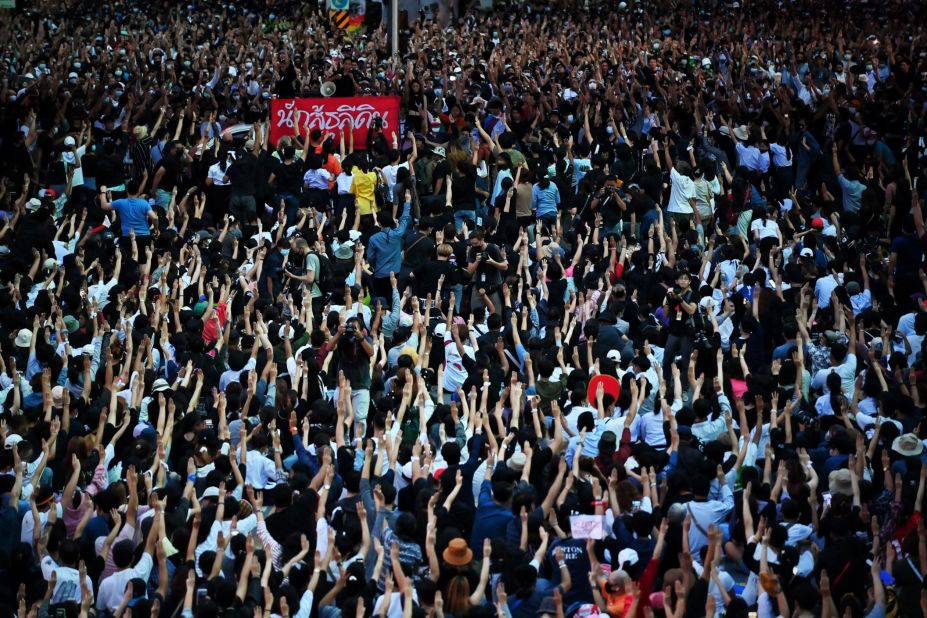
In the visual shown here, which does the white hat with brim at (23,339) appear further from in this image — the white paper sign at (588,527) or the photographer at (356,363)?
the white paper sign at (588,527)

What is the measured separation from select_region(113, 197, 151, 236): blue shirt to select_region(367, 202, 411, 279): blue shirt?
9.52 ft

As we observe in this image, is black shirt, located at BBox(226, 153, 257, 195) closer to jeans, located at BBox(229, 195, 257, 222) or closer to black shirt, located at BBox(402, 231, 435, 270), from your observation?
jeans, located at BBox(229, 195, 257, 222)

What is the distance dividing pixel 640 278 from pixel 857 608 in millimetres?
6671

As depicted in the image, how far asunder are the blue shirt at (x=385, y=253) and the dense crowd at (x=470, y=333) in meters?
0.03

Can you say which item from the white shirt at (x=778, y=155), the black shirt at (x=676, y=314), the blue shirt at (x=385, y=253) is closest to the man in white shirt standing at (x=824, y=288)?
the black shirt at (x=676, y=314)

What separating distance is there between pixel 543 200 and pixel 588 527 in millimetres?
8153

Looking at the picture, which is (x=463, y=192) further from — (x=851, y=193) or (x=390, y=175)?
(x=851, y=193)

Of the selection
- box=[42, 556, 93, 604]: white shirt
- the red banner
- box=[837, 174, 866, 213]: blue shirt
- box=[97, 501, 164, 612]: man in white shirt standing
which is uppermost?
the red banner

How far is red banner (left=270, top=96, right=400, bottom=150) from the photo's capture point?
18.6 meters

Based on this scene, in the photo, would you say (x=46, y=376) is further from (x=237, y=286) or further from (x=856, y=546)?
(x=856, y=546)

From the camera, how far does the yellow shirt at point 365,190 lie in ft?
55.9

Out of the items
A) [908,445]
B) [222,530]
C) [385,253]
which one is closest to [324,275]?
[385,253]

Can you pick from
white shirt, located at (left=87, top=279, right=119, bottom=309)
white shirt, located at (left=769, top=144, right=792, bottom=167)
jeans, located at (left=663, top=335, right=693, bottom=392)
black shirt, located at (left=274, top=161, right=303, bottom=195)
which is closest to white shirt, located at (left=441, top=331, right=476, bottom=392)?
jeans, located at (left=663, top=335, right=693, bottom=392)

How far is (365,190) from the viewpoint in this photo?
56.0 ft
